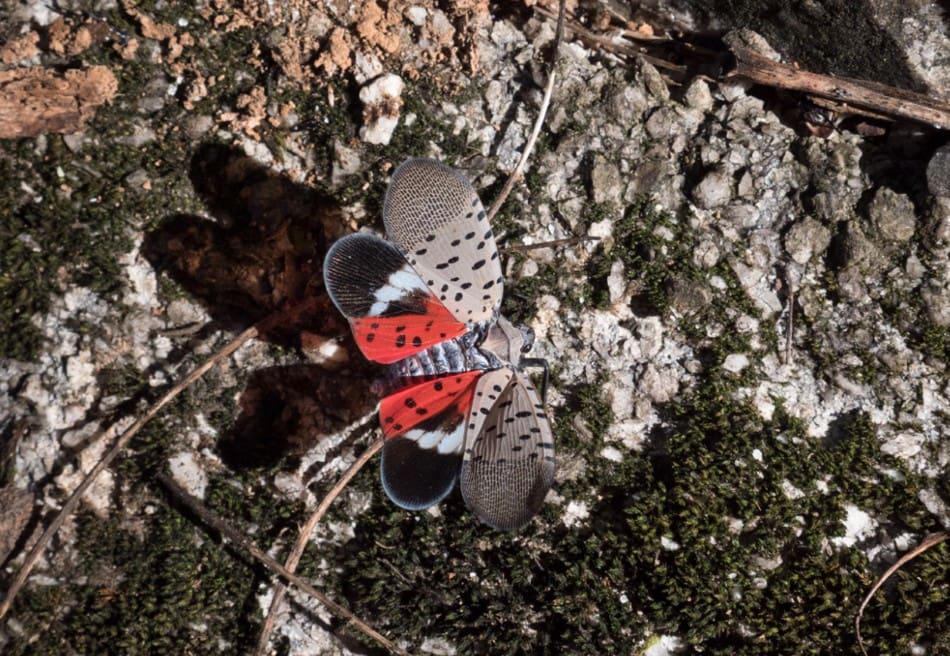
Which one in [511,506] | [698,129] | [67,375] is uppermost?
[698,129]

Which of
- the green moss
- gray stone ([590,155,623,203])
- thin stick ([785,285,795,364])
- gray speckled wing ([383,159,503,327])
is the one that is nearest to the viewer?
gray speckled wing ([383,159,503,327])

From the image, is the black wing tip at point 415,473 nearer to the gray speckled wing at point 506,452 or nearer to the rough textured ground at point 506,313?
the gray speckled wing at point 506,452

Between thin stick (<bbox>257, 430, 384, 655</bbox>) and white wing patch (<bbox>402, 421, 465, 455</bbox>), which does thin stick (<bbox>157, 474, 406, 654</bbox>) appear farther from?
white wing patch (<bbox>402, 421, 465, 455</bbox>)

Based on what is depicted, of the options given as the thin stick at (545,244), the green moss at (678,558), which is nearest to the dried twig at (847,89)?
the thin stick at (545,244)

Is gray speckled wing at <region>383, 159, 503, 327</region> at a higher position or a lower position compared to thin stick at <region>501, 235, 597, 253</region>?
lower

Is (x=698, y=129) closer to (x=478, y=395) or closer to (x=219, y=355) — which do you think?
(x=478, y=395)

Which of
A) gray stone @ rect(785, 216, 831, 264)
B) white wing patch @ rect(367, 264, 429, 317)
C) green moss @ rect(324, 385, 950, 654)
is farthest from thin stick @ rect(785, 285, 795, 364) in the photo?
white wing patch @ rect(367, 264, 429, 317)

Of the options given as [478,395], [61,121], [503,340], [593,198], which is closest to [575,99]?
[593,198]
